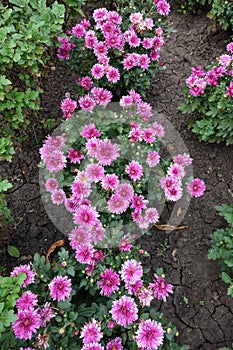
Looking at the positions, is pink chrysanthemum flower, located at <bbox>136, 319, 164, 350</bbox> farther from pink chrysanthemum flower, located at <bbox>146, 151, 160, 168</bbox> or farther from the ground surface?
pink chrysanthemum flower, located at <bbox>146, 151, 160, 168</bbox>

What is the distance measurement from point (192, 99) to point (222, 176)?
75 cm

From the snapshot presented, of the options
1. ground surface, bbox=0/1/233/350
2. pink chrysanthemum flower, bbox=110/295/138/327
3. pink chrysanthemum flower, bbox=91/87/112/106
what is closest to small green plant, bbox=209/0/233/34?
ground surface, bbox=0/1/233/350

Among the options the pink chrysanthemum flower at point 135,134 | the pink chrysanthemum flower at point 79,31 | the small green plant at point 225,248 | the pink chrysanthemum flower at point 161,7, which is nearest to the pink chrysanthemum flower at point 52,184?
the pink chrysanthemum flower at point 135,134

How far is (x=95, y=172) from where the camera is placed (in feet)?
7.26

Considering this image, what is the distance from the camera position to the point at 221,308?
254 cm

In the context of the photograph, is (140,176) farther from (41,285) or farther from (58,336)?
(58,336)

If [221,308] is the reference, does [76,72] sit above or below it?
above

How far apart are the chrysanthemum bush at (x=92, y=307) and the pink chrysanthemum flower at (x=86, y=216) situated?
6.2 inches

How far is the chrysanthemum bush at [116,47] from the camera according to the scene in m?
2.78

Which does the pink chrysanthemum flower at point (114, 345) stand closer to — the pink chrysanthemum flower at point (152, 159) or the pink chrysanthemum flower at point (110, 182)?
the pink chrysanthemum flower at point (110, 182)

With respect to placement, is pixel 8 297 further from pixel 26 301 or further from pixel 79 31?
pixel 79 31

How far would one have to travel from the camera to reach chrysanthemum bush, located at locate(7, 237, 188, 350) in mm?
1771

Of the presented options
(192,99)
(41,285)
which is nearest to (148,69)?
(192,99)

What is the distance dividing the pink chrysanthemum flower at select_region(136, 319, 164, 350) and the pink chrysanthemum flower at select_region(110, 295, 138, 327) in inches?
2.7
